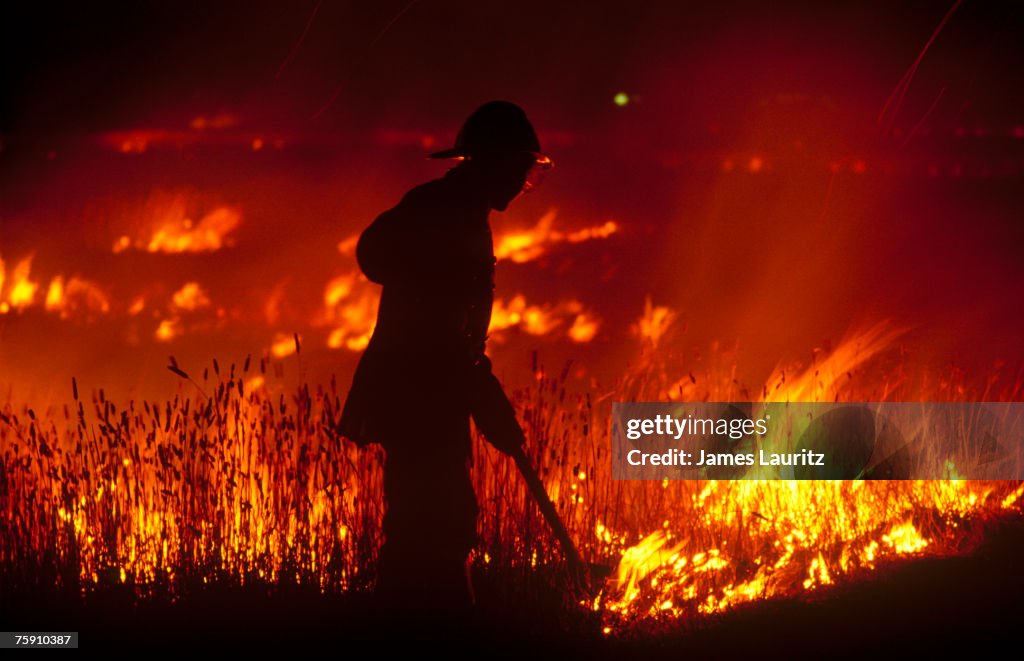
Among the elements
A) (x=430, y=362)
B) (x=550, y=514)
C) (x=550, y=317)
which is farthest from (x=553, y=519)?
(x=550, y=317)

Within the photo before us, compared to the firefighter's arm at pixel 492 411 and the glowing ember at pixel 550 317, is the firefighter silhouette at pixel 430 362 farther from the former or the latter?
the glowing ember at pixel 550 317

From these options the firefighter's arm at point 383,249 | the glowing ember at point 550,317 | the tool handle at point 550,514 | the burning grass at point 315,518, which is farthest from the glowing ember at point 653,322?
the firefighter's arm at point 383,249

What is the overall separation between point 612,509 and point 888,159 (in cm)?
390

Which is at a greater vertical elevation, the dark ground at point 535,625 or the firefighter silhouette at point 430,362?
the firefighter silhouette at point 430,362

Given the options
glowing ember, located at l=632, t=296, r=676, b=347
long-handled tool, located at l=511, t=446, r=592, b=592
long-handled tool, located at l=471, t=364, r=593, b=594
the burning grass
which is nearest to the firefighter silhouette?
long-handled tool, located at l=471, t=364, r=593, b=594

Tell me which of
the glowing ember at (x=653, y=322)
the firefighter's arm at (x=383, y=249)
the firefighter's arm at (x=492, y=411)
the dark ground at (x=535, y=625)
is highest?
the glowing ember at (x=653, y=322)

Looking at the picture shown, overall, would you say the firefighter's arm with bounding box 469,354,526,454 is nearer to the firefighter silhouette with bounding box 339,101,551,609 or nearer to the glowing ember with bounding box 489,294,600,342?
the firefighter silhouette with bounding box 339,101,551,609

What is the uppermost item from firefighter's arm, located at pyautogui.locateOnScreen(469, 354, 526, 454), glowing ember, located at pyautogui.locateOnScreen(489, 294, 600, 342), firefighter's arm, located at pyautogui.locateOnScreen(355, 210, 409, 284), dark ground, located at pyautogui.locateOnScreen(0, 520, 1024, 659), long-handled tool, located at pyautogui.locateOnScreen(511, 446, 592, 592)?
glowing ember, located at pyautogui.locateOnScreen(489, 294, 600, 342)

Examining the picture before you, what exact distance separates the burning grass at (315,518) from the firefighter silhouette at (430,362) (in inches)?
20.7

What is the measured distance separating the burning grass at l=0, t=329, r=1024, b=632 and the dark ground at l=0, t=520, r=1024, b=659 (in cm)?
14

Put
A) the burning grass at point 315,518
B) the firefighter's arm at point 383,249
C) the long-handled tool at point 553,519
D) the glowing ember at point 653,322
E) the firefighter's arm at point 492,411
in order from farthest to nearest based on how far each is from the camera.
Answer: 1. the glowing ember at point 653,322
2. the burning grass at point 315,518
3. the long-handled tool at point 553,519
4. the firefighter's arm at point 492,411
5. the firefighter's arm at point 383,249

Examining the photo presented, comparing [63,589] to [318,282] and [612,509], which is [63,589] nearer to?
[612,509]

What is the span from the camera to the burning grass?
15.9 ft

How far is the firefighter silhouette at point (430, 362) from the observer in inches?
169
